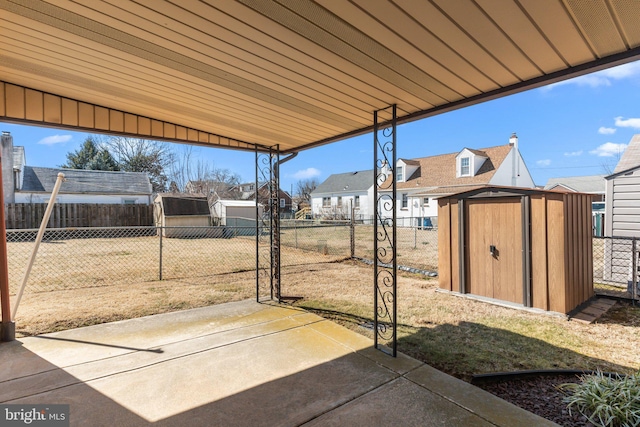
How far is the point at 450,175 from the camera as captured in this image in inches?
726

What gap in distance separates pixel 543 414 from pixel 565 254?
2807 mm

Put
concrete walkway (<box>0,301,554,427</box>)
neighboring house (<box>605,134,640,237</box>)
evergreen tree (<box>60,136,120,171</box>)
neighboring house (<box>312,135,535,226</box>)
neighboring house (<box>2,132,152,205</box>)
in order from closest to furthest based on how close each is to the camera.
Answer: concrete walkway (<box>0,301,554,427</box>) < neighboring house (<box>605,134,640,237</box>) < neighboring house (<box>2,132,152,205</box>) < neighboring house (<box>312,135,535,226</box>) < evergreen tree (<box>60,136,120,171</box>)

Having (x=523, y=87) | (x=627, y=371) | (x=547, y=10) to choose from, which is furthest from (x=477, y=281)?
(x=547, y=10)

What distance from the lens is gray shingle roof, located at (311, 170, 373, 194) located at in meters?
24.5

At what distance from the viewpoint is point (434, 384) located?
2311 mm

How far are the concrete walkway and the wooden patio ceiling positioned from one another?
2.18 meters

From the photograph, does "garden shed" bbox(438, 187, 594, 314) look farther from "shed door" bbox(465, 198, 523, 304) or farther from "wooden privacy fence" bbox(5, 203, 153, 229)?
"wooden privacy fence" bbox(5, 203, 153, 229)

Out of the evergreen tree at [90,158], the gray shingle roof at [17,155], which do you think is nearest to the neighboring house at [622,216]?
the gray shingle roof at [17,155]

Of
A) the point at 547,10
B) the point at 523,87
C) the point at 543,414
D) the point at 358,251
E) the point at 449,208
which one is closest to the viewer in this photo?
the point at 547,10

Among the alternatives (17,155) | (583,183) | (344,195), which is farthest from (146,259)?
(583,183)

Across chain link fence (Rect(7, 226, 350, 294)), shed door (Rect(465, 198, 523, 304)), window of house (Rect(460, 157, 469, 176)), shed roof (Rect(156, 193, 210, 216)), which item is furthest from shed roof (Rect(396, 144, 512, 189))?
shed door (Rect(465, 198, 523, 304))

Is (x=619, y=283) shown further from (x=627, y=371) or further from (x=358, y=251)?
(x=358, y=251)

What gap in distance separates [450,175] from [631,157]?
1283cm

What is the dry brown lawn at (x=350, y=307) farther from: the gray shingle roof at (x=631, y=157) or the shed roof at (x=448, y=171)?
the shed roof at (x=448, y=171)
